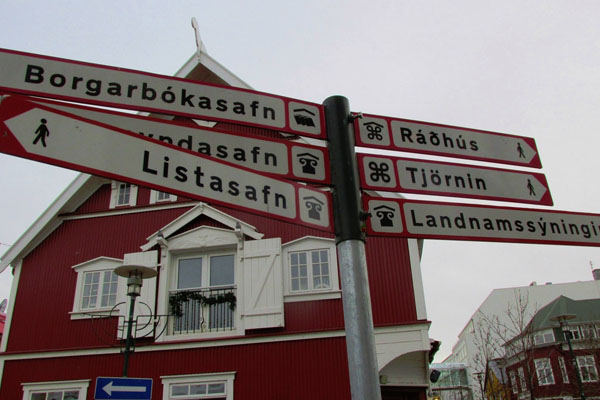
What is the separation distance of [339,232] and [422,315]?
9.85 metres

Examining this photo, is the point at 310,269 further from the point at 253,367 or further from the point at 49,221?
the point at 49,221

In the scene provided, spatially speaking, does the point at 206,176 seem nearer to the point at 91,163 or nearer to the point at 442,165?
the point at 91,163

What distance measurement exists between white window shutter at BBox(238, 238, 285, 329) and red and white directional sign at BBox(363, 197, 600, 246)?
9.06m

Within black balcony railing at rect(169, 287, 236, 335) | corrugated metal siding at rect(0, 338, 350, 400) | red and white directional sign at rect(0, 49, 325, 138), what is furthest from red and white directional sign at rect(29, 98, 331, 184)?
black balcony railing at rect(169, 287, 236, 335)

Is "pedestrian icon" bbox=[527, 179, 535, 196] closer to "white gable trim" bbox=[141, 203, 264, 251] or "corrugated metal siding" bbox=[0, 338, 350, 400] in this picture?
"corrugated metal siding" bbox=[0, 338, 350, 400]

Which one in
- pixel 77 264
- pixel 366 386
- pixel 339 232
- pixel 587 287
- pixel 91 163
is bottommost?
pixel 366 386

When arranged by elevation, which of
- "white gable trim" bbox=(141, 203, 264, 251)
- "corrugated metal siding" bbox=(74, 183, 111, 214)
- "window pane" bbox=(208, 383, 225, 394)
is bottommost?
"window pane" bbox=(208, 383, 225, 394)

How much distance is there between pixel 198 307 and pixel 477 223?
10459mm

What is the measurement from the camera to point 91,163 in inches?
103

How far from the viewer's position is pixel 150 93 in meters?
3.50

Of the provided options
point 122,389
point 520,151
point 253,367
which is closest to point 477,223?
point 520,151

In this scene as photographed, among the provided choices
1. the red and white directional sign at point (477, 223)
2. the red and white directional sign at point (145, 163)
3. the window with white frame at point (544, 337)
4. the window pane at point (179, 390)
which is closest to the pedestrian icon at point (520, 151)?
the red and white directional sign at point (477, 223)

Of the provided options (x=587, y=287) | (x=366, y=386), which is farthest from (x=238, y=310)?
(x=587, y=287)

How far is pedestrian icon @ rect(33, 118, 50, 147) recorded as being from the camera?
252cm
